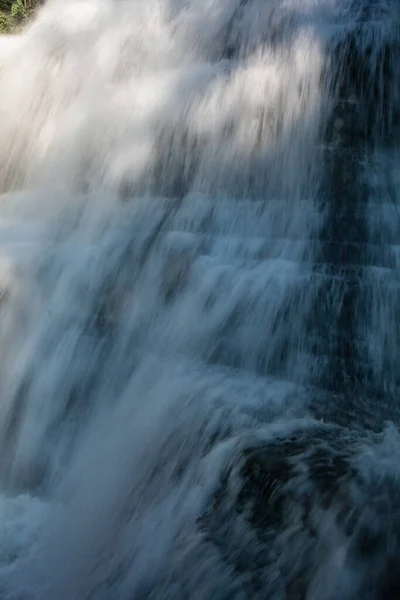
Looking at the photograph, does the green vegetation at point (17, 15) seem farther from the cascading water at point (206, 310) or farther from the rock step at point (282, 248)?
the rock step at point (282, 248)

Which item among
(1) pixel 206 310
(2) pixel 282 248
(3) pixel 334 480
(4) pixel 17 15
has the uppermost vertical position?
(4) pixel 17 15

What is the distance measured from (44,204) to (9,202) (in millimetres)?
496

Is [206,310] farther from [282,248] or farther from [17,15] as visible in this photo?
[17,15]

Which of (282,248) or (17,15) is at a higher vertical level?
(17,15)

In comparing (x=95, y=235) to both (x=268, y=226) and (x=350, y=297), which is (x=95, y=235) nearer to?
(x=268, y=226)

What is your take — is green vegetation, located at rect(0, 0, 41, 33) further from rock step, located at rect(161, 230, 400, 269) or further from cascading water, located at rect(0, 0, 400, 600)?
rock step, located at rect(161, 230, 400, 269)

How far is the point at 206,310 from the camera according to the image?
3.76 m

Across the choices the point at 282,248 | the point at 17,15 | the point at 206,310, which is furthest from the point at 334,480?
the point at 17,15

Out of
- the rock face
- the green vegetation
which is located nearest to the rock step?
the rock face

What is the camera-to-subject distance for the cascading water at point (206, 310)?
2.29 m

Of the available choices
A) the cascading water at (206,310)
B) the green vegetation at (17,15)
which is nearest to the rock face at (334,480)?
the cascading water at (206,310)

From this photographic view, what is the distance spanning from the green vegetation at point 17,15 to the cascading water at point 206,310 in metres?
2.49

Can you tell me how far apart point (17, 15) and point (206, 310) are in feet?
22.9

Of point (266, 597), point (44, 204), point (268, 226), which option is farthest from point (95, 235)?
point (266, 597)
